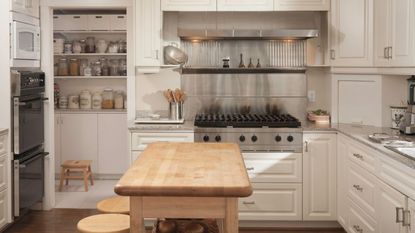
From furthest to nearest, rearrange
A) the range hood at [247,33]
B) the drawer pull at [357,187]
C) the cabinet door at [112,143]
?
the cabinet door at [112,143]
the range hood at [247,33]
the drawer pull at [357,187]

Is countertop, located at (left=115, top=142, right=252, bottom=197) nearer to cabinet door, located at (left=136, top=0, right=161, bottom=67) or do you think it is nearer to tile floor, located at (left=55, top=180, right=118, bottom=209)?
cabinet door, located at (left=136, top=0, right=161, bottom=67)

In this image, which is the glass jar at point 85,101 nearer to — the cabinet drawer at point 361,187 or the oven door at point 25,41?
the oven door at point 25,41

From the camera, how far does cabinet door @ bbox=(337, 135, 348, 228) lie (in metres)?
4.48

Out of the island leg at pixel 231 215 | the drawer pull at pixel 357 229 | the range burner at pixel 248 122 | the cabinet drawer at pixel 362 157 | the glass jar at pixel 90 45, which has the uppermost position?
the glass jar at pixel 90 45

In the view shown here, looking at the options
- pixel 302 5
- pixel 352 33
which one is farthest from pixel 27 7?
pixel 352 33

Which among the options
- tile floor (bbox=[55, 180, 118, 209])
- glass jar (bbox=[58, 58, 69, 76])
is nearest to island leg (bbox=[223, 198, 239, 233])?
tile floor (bbox=[55, 180, 118, 209])

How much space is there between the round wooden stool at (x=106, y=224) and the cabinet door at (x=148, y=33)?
7.16ft

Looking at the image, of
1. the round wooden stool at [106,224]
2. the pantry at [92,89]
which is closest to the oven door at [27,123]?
the pantry at [92,89]

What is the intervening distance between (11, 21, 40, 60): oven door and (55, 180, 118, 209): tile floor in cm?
155

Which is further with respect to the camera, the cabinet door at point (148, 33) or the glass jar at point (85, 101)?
the glass jar at point (85, 101)

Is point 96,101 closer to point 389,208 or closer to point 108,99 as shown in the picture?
point 108,99

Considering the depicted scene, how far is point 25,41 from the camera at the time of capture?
4.85 metres

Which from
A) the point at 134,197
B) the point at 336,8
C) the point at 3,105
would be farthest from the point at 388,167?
the point at 3,105

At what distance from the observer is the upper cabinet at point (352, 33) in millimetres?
4559
